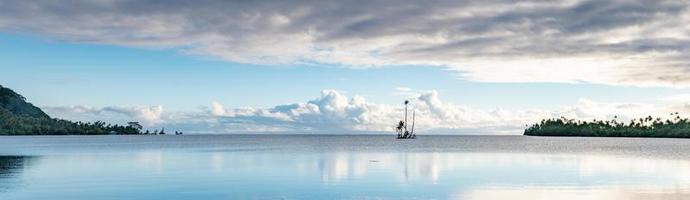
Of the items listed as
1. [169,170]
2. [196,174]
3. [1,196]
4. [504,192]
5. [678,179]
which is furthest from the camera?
[169,170]

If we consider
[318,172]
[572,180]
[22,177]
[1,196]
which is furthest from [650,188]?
[22,177]

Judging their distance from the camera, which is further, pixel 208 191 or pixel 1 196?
pixel 208 191

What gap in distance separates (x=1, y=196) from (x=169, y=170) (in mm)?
28463

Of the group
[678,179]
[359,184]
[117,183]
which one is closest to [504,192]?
[359,184]

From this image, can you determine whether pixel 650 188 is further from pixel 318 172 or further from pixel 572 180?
pixel 318 172

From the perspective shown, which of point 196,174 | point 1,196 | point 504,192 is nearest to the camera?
point 1,196

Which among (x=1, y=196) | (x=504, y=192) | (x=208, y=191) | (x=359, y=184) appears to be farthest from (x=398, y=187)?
(x=1, y=196)

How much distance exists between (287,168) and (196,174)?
12.1m

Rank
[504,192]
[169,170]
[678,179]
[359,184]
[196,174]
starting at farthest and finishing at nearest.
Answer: [169,170] < [196,174] < [678,179] < [359,184] < [504,192]

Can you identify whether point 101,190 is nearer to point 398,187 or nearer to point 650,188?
point 398,187

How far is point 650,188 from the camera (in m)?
49.7

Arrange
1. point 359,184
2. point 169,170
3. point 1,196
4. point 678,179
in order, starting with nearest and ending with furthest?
point 1,196 → point 359,184 → point 678,179 → point 169,170

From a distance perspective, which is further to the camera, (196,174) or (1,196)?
(196,174)

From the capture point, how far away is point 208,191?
157 ft
